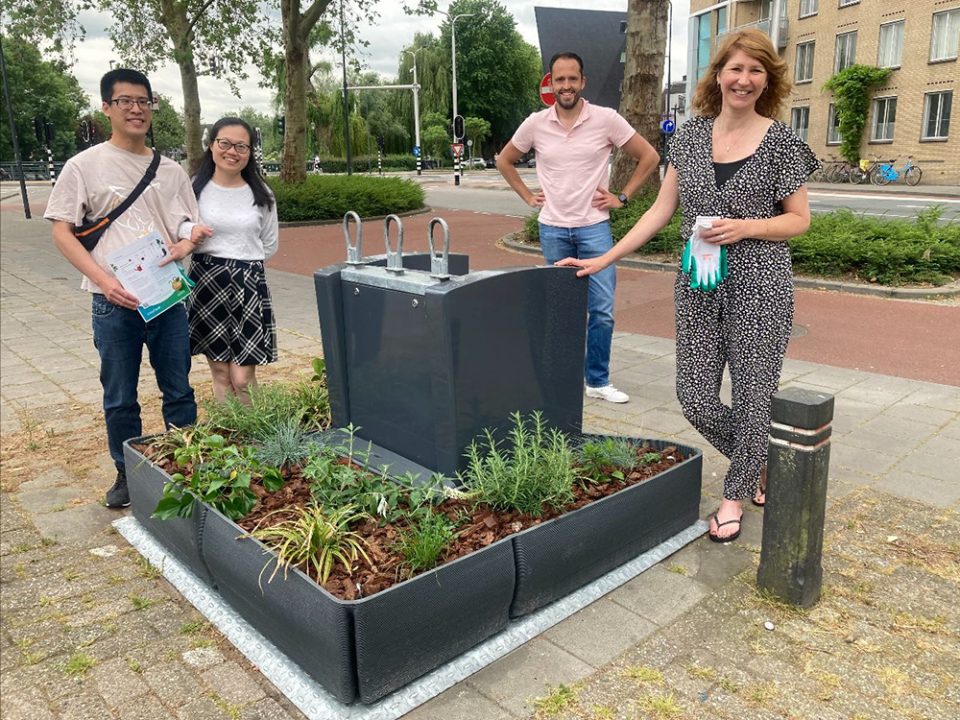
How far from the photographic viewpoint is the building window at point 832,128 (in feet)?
119

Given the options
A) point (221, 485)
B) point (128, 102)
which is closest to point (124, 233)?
point (128, 102)

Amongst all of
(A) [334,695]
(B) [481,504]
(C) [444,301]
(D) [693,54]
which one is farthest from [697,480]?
(D) [693,54]

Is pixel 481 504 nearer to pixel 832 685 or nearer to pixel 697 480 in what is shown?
pixel 697 480

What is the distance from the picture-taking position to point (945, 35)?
30.9 meters

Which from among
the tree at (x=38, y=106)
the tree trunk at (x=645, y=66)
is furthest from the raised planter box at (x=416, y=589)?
the tree at (x=38, y=106)

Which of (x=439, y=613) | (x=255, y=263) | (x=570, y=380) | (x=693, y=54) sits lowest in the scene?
(x=439, y=613)

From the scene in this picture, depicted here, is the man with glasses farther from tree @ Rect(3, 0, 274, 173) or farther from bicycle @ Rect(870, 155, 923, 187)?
bicycle @ Rect(870, 155, 923, 187)

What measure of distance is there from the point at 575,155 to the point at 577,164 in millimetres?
53

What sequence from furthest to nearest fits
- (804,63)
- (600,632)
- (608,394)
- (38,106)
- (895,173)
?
(38,106) → (804,63) → (895,173) → (608,394) → (600,632)

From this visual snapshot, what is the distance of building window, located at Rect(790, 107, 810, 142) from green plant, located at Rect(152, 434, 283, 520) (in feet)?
129

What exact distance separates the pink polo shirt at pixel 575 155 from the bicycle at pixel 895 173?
29.7 metres

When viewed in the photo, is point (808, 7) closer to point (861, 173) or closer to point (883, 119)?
point (883, 119)

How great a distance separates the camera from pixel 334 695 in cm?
243

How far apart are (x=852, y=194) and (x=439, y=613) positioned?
1055 inches
